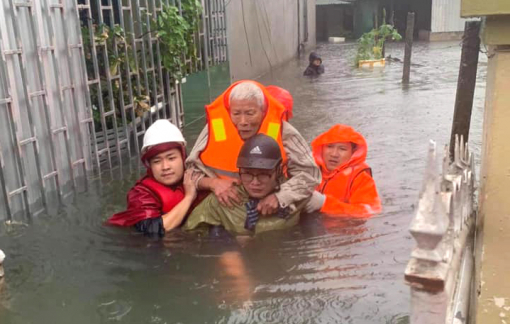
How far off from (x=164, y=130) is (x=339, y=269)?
1613mm

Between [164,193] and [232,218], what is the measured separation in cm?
58

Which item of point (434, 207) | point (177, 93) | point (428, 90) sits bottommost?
point (428, 90)

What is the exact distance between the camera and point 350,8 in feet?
105

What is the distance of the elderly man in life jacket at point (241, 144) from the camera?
13.1 feet

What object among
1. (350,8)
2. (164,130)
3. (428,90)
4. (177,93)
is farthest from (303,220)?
(350,8)

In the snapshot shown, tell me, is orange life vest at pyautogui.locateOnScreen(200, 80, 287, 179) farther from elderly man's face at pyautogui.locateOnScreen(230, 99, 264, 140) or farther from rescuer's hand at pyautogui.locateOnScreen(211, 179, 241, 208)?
rescuer's hand at pyautogui.locateOnScreen(211, 179, 241, 208)

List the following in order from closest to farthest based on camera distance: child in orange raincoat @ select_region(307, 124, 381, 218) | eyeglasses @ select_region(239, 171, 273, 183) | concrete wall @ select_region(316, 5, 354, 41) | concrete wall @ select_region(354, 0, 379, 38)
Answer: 1. eyeglasses @ select_region(239, 171, 273, 183)
2. child in orange raincoat @ select_region(307, 124, 381, 218)
3. concrete wall @ select_region(354, 0, 379, 38)
4. concrete wall @ select_region(316, 5, 354, 41)

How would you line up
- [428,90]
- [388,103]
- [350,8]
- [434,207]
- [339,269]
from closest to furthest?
[434,207]
[339,269]
[388,103]
[428,90]
[350,8]

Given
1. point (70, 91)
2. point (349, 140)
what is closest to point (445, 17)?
point (349, 140)

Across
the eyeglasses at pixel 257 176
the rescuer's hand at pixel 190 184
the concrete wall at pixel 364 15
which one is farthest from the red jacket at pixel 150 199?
the concrete wall at pixel 364 15

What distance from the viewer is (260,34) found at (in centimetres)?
1551

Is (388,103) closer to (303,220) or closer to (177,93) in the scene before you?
(177,93)

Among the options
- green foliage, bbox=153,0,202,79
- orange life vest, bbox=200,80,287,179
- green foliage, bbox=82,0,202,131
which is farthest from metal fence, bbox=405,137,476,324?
green foliage, bbox=153,0,202,79

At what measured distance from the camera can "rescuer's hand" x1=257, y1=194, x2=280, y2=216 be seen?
391 centimetres
